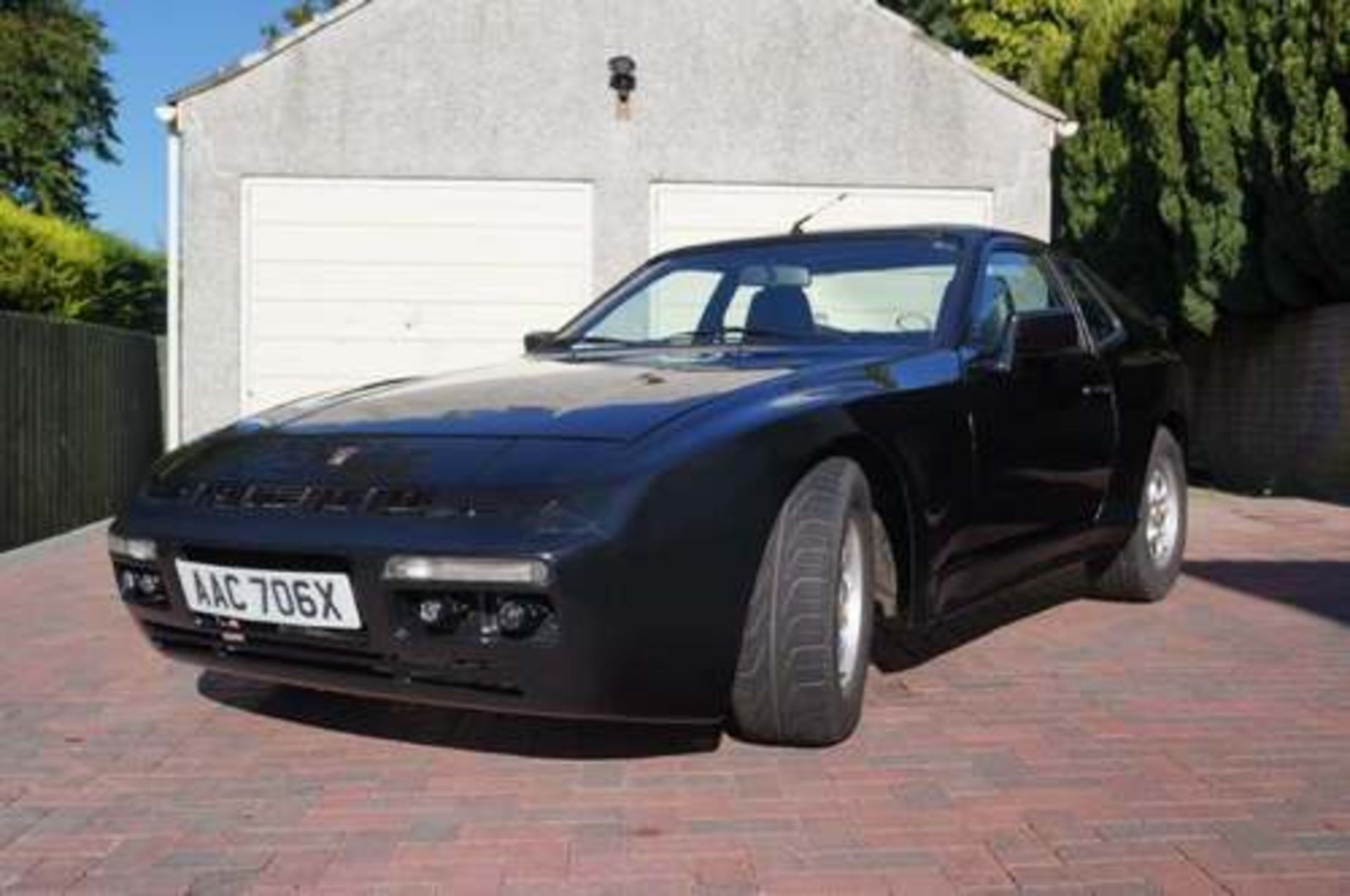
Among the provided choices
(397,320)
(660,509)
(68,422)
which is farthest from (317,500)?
(397,320)

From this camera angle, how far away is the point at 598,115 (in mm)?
11086

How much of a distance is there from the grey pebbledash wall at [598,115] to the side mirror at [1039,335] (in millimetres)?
6307

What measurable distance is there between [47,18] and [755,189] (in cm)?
2635

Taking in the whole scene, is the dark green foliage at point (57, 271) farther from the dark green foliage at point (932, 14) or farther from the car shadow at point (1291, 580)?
the dark green foliage at point (932, 14)

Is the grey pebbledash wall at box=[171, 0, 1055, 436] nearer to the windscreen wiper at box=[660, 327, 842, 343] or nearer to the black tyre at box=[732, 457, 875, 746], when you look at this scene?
the windscreen wiper at box=[660, 327, 842, 343]

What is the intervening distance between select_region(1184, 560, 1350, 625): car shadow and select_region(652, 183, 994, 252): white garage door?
167 inches

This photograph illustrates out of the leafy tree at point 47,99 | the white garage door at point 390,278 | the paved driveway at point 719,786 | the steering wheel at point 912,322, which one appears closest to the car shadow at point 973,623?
the paved driveway at point 719,786

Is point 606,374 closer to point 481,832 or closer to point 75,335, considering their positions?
point 481,832

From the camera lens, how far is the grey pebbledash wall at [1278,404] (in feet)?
38.9

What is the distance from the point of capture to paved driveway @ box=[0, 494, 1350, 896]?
3123 mm

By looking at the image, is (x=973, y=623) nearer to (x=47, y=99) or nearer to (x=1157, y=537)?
(x=1157, y=537)

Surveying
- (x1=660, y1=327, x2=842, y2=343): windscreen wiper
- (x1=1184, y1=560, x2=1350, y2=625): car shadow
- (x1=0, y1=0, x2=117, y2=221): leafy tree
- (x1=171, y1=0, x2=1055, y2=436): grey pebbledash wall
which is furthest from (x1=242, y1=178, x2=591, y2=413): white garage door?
(x1=0, y1=0, x2=117, y2=221): leafy tree

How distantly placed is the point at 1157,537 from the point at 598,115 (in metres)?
6.08

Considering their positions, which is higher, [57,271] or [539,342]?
[57,271]
